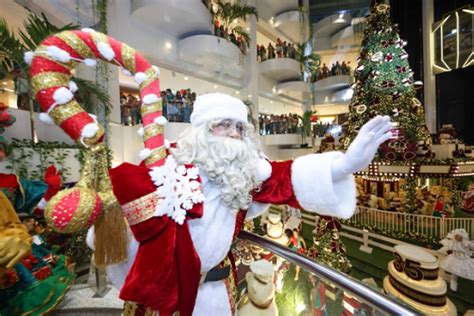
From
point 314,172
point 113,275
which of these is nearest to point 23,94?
point 113,275

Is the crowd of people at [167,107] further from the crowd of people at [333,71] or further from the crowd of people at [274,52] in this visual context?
the crowd of people at [333,71]

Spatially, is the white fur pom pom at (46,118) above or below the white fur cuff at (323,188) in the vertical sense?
above

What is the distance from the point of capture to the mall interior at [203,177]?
0.71 metres

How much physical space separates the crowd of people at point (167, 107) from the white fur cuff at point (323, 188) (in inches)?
166

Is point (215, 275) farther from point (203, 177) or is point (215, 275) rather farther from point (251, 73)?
point (251, 73)

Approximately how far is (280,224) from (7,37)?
3.83 metres

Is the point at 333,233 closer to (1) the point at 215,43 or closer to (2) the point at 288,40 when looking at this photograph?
(1) the point at 215,43

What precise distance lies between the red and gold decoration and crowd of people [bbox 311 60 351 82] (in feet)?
33.0

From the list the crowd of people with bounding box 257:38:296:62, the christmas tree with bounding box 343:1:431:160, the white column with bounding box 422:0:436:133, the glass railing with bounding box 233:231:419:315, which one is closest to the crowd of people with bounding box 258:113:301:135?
the crowd of people with bounding box 257:38:296:62

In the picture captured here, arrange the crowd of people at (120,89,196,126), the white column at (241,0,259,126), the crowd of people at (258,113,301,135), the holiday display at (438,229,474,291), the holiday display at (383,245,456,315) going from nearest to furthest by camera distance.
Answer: the holiday display at (383,245,456,315), the holiday display at (438,229,474,291), the crowd of people at (120,89,196,126), the white column at (241,0,259,126), the crowd of people at (258,113,301,135)

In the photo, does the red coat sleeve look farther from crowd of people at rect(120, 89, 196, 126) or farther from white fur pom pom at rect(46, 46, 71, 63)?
crowd of people at rect(120, 89, 196, 126)

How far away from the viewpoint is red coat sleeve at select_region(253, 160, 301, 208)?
1.04 metres

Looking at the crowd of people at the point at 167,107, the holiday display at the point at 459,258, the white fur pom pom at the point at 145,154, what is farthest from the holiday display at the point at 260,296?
the crowd of people at the point at 167,107

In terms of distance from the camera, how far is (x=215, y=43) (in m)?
5.35
